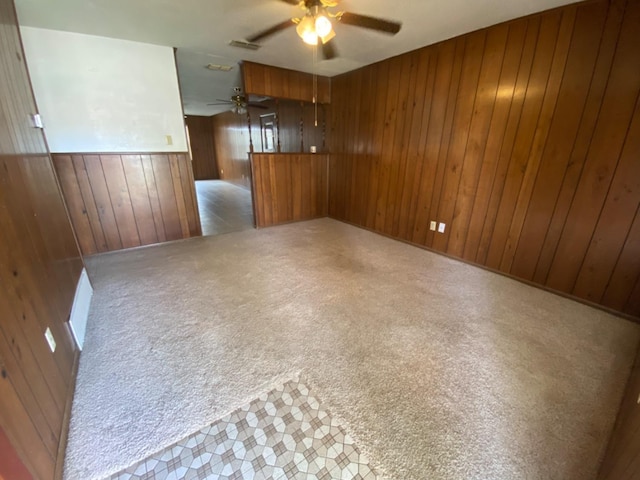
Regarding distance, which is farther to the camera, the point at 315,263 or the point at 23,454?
the point at 315,263

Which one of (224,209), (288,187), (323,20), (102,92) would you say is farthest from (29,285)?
(224,209)

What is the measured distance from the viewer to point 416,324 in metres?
1.93

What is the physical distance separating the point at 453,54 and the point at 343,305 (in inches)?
110

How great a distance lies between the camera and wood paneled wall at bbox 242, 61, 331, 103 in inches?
140

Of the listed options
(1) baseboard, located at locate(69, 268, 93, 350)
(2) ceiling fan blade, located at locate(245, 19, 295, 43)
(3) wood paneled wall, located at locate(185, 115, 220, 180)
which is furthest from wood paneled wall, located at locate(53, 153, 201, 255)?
(3) wood paneled wall, located at locate(185, 115, 220, 180)

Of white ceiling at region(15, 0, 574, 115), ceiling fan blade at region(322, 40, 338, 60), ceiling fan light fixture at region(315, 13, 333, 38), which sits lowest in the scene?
ceiling fan light fixture at region(315, 13, 333, 38)

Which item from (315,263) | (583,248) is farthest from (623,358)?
(315,263)

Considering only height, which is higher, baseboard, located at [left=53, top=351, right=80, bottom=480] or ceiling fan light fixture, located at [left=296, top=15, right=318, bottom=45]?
ceiling fan light fixture, located at [left=296, top=15, right=318, bottom=45]

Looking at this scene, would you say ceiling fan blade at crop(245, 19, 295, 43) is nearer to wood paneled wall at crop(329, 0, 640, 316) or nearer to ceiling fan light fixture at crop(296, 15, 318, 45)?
ceiling fan light fixture at crop(296, 15, 318, 45)

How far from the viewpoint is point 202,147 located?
9.29 metres

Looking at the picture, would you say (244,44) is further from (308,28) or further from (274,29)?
(308,28)

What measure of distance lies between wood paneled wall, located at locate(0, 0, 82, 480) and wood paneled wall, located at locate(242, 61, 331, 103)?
218 cm

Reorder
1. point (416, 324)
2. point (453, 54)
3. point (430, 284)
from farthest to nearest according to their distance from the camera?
point (453, 54)
point (430, 284)
point (416, 324)

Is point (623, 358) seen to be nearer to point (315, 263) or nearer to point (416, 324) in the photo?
point (416, 324)
